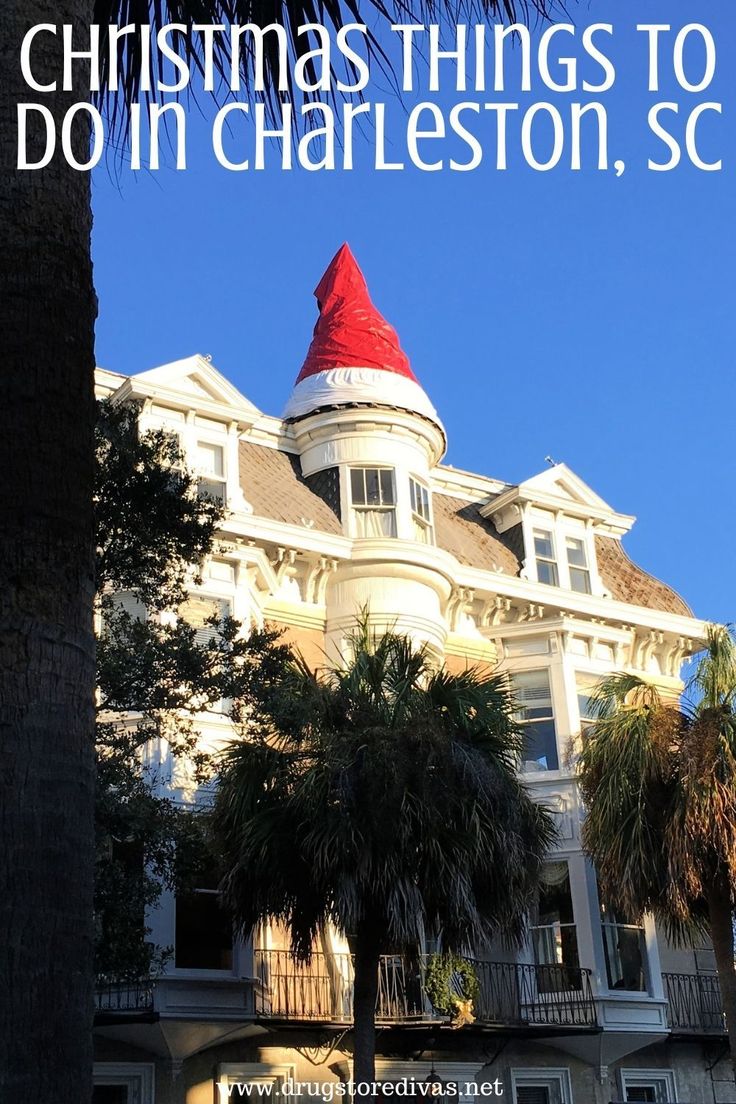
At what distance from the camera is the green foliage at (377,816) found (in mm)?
16094

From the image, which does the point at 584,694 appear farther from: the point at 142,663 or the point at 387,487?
the point at 142,663

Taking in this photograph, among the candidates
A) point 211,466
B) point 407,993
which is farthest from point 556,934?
point 211,466

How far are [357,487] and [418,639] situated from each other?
3.54m

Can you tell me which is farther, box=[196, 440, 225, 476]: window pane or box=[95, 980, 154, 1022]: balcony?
box=[196, 440, 225, 476]: window pane

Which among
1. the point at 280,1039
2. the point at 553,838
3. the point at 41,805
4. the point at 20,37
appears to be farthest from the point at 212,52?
the point at 280,1039

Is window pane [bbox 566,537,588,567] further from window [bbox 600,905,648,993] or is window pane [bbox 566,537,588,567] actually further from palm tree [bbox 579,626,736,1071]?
A: palm tree [bbox 579,626,736,1071]

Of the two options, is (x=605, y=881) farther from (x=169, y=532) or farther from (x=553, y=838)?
(x=169, y=532)

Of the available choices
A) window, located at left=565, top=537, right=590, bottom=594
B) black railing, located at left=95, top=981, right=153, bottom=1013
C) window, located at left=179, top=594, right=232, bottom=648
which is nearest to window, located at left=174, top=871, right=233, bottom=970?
black railing, located at left=95, top=981, right=153, bottom=1013

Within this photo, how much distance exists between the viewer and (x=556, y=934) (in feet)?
82.2

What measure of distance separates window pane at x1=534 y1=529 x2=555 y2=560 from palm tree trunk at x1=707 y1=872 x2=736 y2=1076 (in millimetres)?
11290

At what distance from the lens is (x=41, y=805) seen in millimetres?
4688

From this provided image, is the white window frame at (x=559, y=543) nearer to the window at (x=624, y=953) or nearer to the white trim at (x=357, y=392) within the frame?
the white trim at (x=357, y=392)

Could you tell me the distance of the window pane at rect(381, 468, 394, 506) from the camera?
26875 millimetres

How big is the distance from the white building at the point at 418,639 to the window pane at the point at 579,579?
2.5 inches
